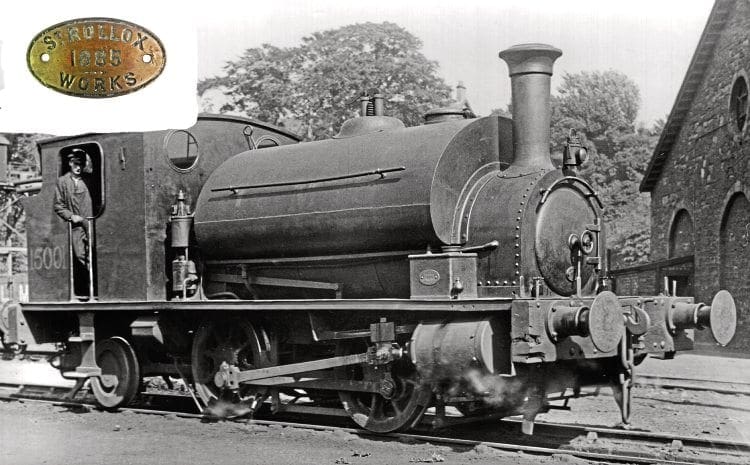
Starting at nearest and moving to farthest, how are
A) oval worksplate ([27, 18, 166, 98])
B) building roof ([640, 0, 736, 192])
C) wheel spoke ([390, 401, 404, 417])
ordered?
oval worksplate ([27, 18, 166, 98]), wheel spoke ([390, 401, 404, 417]), building roof ([640, 0, 736, 192])

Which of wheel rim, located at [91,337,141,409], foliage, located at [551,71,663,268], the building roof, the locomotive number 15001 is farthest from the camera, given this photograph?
foliage, located at [551,71,663,268]

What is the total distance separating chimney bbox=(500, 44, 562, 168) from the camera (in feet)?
25.7

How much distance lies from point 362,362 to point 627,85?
184ft

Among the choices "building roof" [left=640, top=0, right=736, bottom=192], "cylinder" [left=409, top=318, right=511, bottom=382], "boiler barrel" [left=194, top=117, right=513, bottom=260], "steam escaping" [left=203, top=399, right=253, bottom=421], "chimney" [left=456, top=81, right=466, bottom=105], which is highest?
"building roof" [left=640, top=0, right=736, bottom=192]

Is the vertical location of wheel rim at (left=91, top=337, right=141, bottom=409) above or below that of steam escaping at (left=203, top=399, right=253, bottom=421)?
above

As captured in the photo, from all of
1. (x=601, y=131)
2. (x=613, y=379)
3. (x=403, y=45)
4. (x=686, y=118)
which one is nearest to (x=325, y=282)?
(x=613, y=379)

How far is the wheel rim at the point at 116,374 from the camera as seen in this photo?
31.3ft

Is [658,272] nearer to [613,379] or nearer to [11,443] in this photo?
[613,379]

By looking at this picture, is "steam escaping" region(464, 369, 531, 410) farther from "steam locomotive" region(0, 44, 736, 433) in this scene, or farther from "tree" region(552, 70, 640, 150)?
"tree" region(552, 70, 640, 150)

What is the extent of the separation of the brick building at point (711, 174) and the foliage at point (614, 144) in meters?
17.5

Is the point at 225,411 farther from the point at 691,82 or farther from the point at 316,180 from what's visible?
the point at 691,82

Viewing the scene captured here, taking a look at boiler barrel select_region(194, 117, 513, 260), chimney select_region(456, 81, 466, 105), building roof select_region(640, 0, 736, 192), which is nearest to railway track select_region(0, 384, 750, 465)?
boiler barrel select_region(194, 117, 513, 260)

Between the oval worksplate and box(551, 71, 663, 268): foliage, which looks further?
box(551, 71, 663, 268): foliage

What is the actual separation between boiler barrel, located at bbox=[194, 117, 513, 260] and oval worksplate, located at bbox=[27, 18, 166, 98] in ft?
7.64
